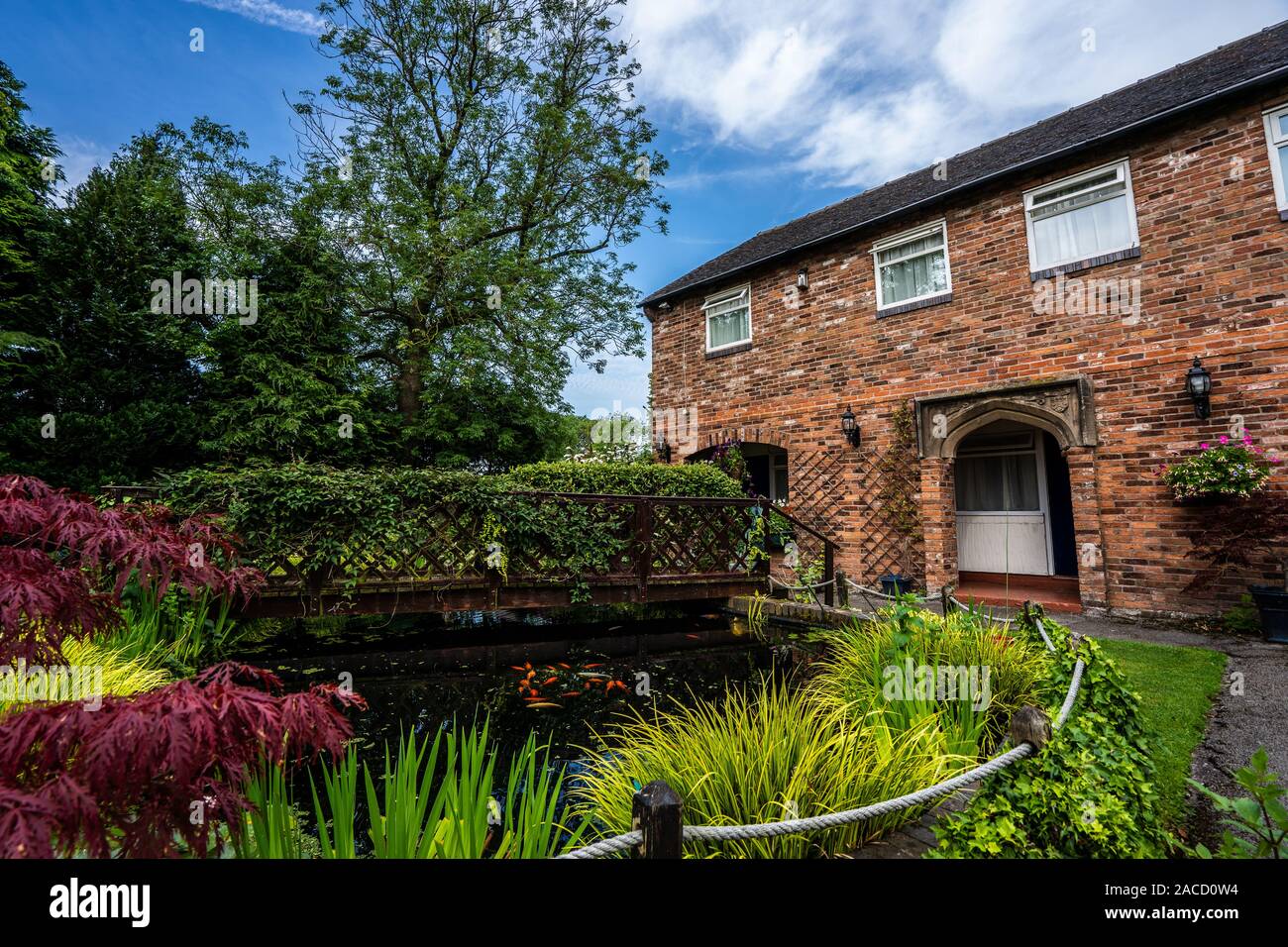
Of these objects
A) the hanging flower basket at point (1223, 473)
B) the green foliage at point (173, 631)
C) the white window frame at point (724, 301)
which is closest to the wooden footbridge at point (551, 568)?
the green foliage at point (173, 631)

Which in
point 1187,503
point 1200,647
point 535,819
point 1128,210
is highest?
point 1128,210

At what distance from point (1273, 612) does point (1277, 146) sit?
5.21 m

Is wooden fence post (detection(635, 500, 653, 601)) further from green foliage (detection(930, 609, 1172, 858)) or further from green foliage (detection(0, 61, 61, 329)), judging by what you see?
green foliage (detection(0, 61, 61, 329))

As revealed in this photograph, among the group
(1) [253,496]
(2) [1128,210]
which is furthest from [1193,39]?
(1) [253,496]

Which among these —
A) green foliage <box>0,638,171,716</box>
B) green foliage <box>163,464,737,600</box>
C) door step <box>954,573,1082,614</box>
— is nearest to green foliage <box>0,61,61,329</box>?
green foliage <box>163,464,737,600</box>

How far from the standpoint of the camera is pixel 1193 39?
866 centimetres

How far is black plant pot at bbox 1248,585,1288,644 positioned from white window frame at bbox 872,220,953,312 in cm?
529

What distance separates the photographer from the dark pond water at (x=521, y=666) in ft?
14.4

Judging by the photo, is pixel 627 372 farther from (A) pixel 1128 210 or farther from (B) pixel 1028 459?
(A) pixel 1128 210

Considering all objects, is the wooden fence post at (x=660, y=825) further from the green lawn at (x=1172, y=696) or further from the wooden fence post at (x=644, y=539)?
the wooden fence post at (x=644, y=539)

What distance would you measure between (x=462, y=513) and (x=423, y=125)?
1211 centimetres

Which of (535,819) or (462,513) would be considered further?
(462,513)

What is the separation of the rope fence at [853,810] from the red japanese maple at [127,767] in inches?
33.7

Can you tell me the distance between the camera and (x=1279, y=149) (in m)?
6.33
